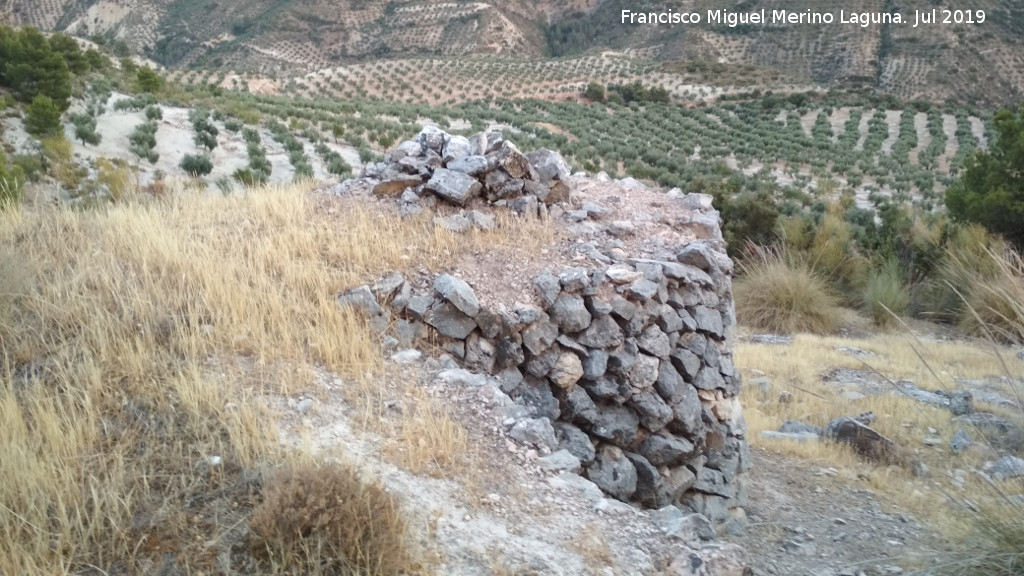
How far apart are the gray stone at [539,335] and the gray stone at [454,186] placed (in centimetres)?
184

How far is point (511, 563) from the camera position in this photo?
2.87 meters

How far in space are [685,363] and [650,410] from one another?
23.9 inches

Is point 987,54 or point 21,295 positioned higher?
point 987,54

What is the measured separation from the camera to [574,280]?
5.04 meters

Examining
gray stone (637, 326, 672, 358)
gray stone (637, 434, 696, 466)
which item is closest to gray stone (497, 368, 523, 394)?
gray stone (637, 326, 672, 358)

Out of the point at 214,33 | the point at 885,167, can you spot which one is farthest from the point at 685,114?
the point at 214,33

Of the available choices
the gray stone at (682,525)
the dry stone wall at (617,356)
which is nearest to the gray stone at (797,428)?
the dry stone wall at (617,356)

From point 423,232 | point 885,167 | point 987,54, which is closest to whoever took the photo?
point 423,232

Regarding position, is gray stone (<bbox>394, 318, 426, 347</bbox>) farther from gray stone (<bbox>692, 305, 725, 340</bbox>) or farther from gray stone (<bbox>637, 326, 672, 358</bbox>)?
gray stone (<bbox>692, 305, 725, 340</bbox>)

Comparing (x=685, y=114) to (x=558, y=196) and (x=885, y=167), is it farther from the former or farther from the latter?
(x=558, y=196)

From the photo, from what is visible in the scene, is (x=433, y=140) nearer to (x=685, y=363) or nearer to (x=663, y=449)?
(x=685, y=363)

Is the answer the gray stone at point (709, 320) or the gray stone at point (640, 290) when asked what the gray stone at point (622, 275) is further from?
the gray stone at point (709, 320)

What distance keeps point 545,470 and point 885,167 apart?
3324cm

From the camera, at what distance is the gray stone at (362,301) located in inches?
181
